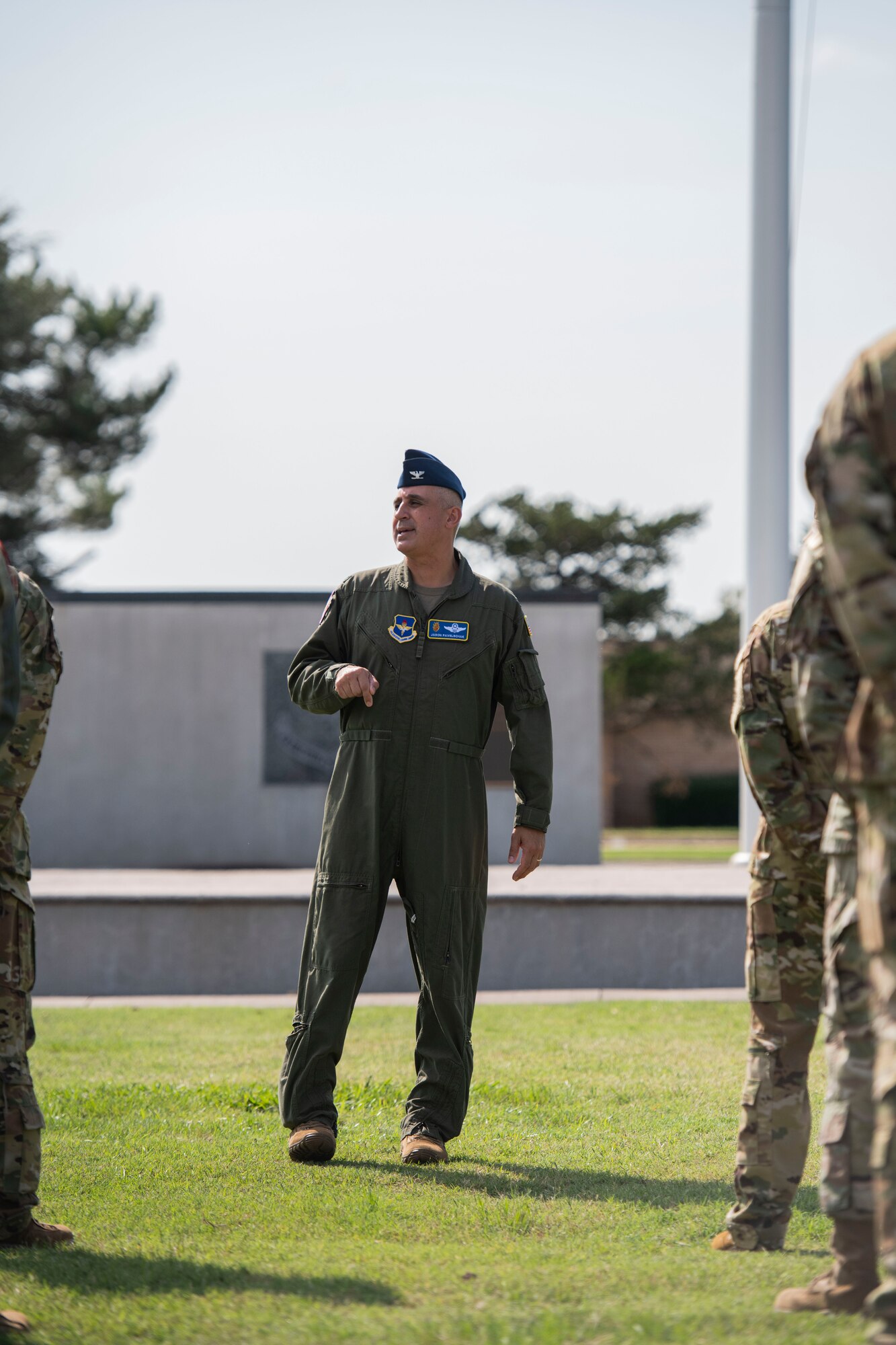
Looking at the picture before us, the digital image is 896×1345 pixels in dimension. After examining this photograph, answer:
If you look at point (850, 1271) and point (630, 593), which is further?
point (630, 593)

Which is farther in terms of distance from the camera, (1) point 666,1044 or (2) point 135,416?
(2) point 135,416

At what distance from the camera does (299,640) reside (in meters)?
18.2

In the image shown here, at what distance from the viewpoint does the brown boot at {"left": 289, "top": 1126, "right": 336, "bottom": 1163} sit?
427 centimetres

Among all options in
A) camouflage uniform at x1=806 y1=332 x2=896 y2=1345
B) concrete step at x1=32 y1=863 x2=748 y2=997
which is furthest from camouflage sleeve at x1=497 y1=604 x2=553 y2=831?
concrete step at x1=32 y1=863 x2=748 y2=997

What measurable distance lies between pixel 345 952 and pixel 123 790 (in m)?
14.7

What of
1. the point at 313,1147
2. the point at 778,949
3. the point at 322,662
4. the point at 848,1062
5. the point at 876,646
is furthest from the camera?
the point at 322,662

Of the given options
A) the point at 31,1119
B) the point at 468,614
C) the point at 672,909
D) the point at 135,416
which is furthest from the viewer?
the point at 135,416

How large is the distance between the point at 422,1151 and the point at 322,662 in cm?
154

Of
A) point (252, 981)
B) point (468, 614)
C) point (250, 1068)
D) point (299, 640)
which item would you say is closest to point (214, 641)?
point (299, 640)

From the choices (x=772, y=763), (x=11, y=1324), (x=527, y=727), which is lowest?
(x=11, y=1324)

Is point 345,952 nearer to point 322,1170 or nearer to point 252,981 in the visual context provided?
point 322,1170

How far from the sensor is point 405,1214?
3650mm

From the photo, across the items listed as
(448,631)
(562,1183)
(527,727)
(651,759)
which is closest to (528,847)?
(527,727)

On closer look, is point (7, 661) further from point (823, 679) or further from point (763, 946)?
point (763, 946)
